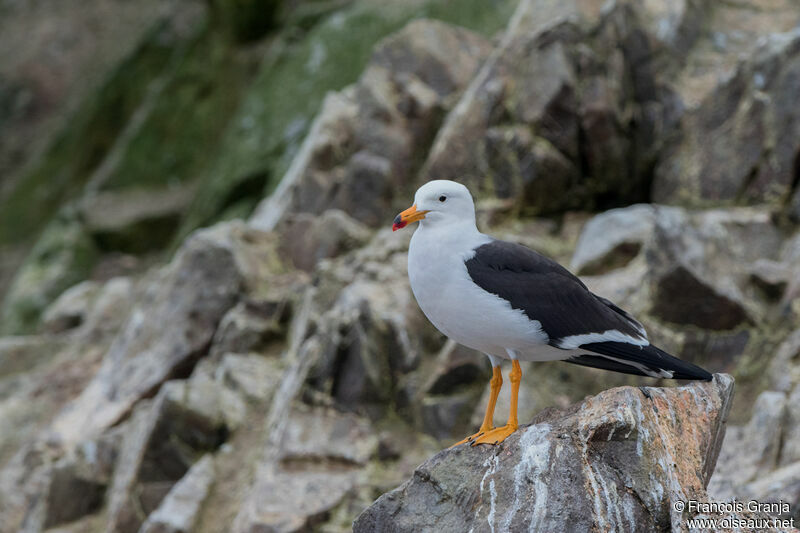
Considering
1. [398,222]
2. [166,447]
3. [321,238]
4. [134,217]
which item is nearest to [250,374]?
[166,447]

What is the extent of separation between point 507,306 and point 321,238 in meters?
7.26

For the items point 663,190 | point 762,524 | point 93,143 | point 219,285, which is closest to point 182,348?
point 219,285

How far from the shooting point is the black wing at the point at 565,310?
19.4 feet

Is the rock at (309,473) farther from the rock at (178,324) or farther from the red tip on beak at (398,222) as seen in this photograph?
the red tip on beak at (398,222)

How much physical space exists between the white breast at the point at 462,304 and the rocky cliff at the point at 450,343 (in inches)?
21.8

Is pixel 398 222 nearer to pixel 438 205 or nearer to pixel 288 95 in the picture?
pixel 438 205

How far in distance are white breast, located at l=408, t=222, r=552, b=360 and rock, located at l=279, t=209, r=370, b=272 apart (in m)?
6.51

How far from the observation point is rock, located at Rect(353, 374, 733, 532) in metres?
4.98

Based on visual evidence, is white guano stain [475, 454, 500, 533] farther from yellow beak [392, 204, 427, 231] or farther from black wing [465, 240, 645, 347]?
yellow beak [392, 204, 427, 231]

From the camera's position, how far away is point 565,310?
611 centimetres

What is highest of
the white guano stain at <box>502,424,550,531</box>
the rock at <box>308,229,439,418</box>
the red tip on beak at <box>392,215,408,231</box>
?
the red tip on beak at <box>392,215,408,231</box>

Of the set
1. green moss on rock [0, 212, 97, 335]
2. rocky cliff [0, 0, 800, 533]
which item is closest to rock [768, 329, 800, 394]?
rocky cliff [0, 0, 800, 533]

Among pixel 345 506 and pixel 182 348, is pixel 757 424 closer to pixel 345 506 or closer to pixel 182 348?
pixel 345 506

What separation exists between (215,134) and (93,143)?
488 cm
